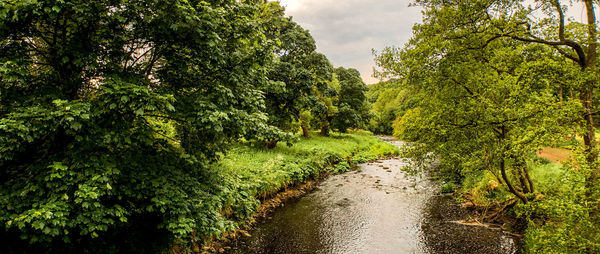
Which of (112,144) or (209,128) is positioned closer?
(209,128)

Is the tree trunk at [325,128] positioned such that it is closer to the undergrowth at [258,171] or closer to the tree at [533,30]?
the undergrowth at [258,171]

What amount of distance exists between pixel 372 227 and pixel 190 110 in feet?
30.1

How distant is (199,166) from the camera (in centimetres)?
697

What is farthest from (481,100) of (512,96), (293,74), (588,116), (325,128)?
(325,128)

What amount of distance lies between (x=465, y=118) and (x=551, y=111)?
2.35 m

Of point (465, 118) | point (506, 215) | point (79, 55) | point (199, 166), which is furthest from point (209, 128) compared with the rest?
point (506, 215)

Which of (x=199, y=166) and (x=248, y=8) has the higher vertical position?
(x=248, y=8)

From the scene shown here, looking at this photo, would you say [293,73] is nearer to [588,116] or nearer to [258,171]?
[258,171]

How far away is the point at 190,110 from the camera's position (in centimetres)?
579

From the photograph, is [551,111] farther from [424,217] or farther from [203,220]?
[203,220]

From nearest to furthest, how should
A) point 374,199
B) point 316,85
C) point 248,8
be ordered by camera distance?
point 248,8 → point 374,199 → point 316,85

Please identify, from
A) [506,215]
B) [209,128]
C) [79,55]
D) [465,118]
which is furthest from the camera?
[506,215]

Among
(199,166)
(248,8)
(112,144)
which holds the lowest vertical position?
(199,166)

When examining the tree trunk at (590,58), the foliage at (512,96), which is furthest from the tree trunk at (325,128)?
the tree trunk at (590,58)
